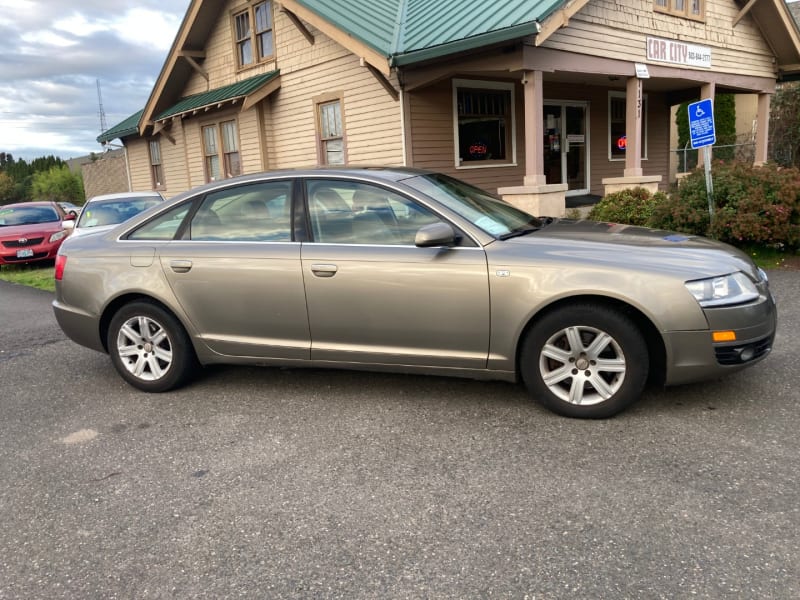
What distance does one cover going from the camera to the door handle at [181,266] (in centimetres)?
461

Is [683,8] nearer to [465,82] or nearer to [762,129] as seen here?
[762,129]

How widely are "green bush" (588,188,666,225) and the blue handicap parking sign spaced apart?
1.49 meters

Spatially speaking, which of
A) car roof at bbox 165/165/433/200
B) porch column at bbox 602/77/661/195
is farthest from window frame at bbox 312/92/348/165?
car roof at bbox 165/165/433/200

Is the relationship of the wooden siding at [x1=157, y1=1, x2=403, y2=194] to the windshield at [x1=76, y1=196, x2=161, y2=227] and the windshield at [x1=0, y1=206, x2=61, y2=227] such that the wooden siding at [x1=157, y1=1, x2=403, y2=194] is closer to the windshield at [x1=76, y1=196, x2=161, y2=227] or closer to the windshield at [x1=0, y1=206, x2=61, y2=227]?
the windshield at [x1=76, y1=196, x2=161, y2=227]

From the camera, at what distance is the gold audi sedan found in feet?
12.3

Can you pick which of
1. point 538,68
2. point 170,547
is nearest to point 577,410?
point 170,547

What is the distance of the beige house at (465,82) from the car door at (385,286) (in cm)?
594

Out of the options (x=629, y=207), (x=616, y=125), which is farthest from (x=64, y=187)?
(x=629, y=207)

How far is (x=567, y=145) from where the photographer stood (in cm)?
1553

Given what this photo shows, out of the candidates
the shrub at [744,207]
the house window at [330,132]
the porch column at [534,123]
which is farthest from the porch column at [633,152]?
the house window at [330,132]

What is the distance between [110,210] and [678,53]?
38.2 ft

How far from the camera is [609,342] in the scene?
3.78 metres

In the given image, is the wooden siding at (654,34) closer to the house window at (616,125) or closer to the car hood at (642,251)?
the house window at (616,125)

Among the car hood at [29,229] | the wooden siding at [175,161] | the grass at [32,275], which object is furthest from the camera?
the wooden siding at [175,161]
